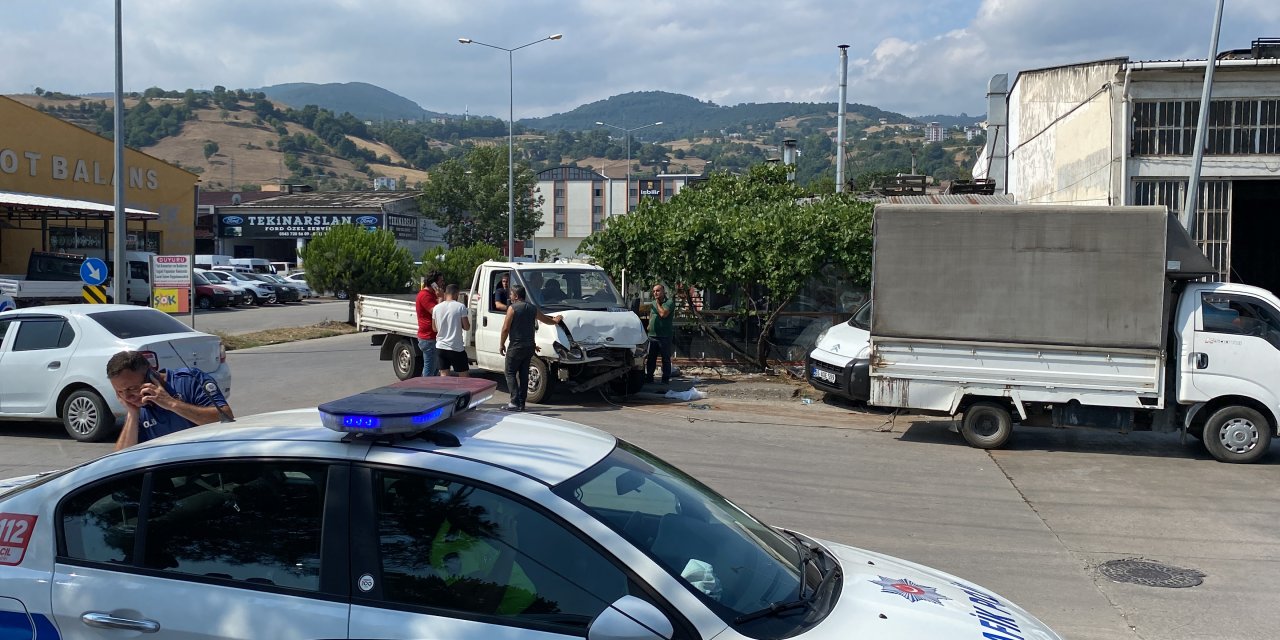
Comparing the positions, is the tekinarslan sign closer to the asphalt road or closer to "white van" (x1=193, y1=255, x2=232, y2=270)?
"white van" (x1=193, y1=255, x2=232, y2=270)

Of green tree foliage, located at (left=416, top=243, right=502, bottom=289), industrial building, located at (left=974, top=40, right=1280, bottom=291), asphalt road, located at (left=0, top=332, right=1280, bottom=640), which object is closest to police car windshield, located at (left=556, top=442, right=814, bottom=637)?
asphalt road, located at (left=0, top=332, right=1280, bottom=640)

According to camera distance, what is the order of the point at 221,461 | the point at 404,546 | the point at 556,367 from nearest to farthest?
the point at 404,546, the point at 221,461, the point at 556,367

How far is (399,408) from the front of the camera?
3500 millimetres

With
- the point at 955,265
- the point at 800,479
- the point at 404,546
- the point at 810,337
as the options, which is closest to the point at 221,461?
the point at 404,546

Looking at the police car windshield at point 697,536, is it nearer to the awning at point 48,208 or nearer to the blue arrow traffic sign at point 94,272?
the blue arrow traffic sign at point 94,272

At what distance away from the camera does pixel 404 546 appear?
10.8 ft

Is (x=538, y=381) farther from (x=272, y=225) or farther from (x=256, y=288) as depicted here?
(x=272, y=225)

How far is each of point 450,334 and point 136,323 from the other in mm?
4044

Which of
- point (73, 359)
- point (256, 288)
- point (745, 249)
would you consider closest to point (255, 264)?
point (256, 288)

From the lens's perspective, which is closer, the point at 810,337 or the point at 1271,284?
the point at 810,337

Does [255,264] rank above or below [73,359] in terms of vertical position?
above

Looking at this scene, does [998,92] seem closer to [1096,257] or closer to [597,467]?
[1096,257]

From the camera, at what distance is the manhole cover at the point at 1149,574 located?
273 inches

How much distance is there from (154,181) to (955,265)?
42201 mm
